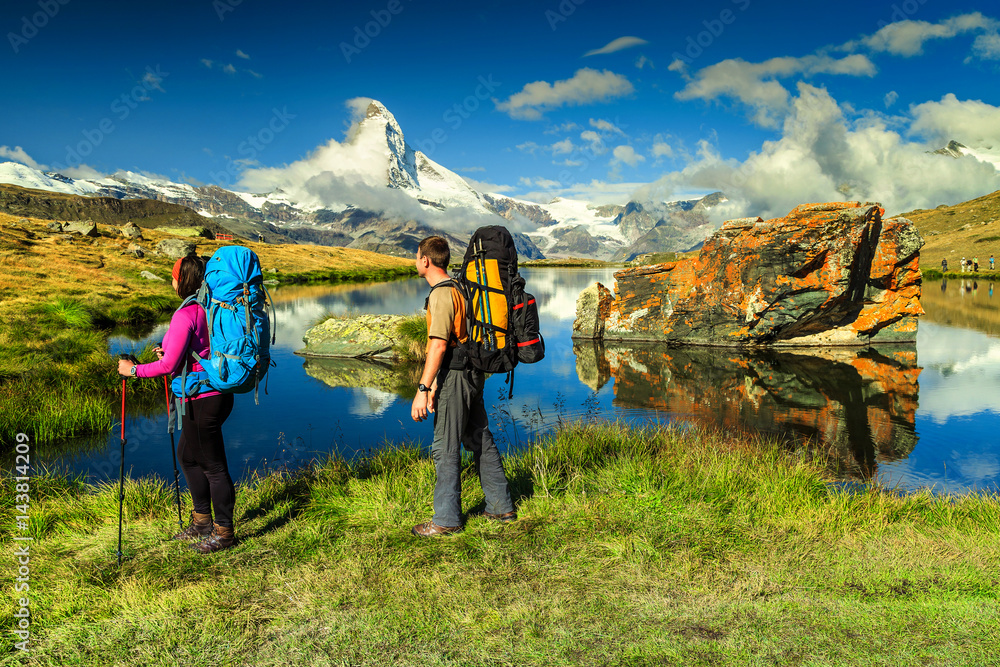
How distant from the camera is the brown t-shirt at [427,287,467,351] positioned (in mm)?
5008

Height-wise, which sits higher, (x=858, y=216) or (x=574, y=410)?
(x=858, y=216)

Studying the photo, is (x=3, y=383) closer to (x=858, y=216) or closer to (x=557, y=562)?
(x=557, y=562)

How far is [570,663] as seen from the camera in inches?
139

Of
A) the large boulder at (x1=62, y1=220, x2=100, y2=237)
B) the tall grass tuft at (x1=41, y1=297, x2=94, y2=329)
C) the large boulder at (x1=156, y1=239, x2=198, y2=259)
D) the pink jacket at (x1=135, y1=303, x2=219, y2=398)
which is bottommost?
the tall grass tuft at (x1=41, y1=297, x2=94, y2=329)

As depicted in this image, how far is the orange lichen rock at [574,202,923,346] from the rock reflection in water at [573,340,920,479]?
1012 millimetres

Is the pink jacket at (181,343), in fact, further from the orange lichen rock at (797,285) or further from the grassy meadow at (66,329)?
the orange lichen rock at (797,285)

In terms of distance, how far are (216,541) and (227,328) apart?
2.07 m

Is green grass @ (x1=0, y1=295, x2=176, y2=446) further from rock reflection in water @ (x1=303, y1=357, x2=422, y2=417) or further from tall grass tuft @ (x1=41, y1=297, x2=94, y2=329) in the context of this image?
rock reflection in water @ (x1=303, y1=357, x2=422, y2=417)

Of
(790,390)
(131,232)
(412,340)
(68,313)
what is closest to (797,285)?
(790,390)

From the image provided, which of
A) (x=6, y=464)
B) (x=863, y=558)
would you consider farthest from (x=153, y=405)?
(x=863, y=558)

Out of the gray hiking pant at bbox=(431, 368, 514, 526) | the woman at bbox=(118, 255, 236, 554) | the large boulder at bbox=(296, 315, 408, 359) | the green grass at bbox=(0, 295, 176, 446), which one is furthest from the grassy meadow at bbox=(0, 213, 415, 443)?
the gray hiking pant at bbox=(431, 368, 514, 526)

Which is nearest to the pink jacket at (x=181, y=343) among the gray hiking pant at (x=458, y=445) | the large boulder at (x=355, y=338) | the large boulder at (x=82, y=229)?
the gray hiking pant at (x=458, y=445)

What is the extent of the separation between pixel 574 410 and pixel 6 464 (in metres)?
10.4

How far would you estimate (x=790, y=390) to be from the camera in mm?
13508
